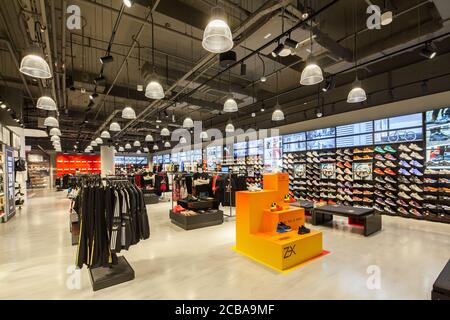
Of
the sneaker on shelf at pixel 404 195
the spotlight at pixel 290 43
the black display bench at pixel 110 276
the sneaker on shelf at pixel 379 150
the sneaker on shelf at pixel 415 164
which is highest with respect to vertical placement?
the spotlight at pixel 290 43

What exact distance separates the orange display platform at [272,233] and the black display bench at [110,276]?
1955 millimetres

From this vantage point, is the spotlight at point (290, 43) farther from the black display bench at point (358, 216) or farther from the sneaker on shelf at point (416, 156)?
the sneaker on shelf at point (416, 156)

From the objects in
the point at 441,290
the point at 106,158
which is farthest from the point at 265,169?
the point at 106,158

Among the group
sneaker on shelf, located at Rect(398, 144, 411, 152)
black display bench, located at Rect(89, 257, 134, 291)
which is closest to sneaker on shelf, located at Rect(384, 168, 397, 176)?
sneaker on shelf, located at Rect(398, 144, 411, 152)

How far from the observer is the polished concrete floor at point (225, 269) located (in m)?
2.85

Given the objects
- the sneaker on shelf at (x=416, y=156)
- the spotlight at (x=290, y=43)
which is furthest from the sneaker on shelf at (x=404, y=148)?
the spotlight at (x=290, y=43)

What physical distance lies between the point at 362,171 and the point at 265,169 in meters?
4.29

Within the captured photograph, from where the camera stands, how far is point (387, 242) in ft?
15.4

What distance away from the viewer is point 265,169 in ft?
36.9

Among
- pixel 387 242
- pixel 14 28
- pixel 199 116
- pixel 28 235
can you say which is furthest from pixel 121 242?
pixel 199 116

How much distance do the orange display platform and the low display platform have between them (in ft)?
6.36
